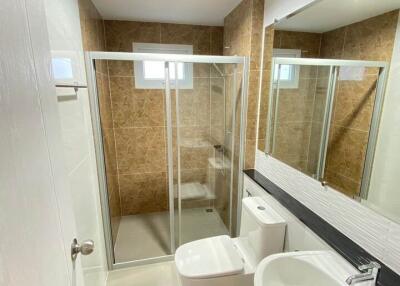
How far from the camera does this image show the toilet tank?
1.43 meters

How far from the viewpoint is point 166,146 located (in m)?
2.45

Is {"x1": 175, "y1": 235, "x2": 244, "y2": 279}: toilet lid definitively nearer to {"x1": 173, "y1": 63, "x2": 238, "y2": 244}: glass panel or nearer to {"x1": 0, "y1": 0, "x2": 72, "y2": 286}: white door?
{"x1": 173, "y1": 63, "x2": 238, "y2": 244}: glass panel

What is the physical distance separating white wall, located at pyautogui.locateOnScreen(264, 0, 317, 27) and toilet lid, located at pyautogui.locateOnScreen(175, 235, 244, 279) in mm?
1743

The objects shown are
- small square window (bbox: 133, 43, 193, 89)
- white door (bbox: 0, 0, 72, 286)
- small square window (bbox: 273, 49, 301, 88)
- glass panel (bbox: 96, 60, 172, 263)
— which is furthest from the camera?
glass panel (bbox: 96, 60, 172, 263)

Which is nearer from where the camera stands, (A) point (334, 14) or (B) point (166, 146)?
(A) point (334, 14)

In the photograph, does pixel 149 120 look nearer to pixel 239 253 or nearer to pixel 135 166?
pixel 135 166

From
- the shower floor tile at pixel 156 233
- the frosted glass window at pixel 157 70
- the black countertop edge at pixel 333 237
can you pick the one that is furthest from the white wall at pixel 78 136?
the black countertop edge at pixel 333 237

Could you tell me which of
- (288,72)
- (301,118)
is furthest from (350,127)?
(288,72)

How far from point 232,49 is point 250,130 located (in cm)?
92

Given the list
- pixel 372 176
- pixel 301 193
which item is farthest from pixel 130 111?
pixel 372 176

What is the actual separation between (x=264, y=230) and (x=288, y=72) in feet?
3.88

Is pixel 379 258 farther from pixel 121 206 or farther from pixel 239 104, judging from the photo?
pixel 121 206

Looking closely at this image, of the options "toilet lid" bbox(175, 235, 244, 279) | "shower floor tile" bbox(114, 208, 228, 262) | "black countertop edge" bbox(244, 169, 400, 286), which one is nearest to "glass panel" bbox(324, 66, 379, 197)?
"black countertop edge" bbox(244, 169, 400, 286)

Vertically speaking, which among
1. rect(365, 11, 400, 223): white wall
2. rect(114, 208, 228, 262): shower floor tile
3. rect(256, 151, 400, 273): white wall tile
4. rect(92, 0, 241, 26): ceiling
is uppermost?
rect(92, 0, 241, 26): ceiling
